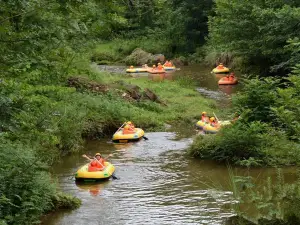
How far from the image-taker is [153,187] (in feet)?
37.2

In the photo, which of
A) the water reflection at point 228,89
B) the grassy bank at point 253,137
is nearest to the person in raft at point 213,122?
the grassy bank at point 253,137

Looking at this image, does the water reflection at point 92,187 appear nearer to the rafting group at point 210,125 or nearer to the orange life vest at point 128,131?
the orange life vest at point 128,131

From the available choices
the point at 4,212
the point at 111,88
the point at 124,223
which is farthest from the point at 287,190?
the point at 111,88

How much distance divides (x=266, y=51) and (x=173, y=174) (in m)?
12.6

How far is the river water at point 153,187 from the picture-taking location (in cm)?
924

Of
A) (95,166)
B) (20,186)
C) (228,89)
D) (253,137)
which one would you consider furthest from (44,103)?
(228,89)

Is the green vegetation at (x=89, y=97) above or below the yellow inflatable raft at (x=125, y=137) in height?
above

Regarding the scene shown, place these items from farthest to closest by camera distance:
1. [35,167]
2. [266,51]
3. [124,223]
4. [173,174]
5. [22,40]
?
[266,51], [173,174], [124,223], [35,167], [22,40]

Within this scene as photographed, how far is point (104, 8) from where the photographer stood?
493 centimetres

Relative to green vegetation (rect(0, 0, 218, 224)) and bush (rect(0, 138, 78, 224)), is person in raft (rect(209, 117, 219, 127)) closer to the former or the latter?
green vegetation (rect(0, 0, 218, 224))

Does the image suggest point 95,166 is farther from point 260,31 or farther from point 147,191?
point 260,31

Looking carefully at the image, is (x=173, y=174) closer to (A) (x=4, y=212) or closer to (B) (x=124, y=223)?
(B) (x=124, y=223)

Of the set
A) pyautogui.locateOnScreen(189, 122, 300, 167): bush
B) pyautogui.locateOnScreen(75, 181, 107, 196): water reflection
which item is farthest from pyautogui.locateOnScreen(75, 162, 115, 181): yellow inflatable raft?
pyautogui.locateOnScreen(189, 122, 300, 167): bush

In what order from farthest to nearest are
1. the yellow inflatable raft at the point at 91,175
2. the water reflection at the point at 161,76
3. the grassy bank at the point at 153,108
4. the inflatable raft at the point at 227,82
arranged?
1. the water reflection at the point at 161,76
2. the inflatable raft at the point at 227,82
3. the grassy bank at the point at 153,108
4. the yellow inflatable raft at the point at 91,175
